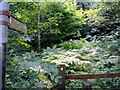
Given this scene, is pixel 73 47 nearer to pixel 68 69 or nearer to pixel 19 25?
pixel 68 69

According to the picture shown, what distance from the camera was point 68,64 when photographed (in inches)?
96.4

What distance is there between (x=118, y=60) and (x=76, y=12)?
106 centimetres

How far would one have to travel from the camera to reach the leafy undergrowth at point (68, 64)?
213 centimetres

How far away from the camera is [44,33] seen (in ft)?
10.1

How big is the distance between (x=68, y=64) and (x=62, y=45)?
53cm

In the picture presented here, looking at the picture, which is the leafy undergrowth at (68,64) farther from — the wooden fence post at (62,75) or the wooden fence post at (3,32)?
the wooden fence post at (3,32)

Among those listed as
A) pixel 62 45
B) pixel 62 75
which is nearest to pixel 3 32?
pixel 62 75

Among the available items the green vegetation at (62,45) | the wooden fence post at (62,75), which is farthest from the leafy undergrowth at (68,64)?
the wooden fence post at (62,75)

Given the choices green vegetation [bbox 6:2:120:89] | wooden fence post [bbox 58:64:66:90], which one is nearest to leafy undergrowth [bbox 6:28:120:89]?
green vegetation [bbox 6:2:120:89]

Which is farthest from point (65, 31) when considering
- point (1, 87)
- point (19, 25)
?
point (1, 87)

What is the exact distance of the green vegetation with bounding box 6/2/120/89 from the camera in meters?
2.20

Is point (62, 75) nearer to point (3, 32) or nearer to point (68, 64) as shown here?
point (68, 64)

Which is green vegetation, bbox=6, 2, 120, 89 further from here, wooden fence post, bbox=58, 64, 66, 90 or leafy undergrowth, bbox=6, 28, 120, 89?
wooden fence post, bbox=58, 64, 66, 90

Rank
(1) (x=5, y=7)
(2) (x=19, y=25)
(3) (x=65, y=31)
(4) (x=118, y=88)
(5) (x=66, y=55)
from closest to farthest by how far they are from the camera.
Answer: (1) (x=5, y=7)
(2) (x=19, y=25)
(4) (x=118, y=88)
(5) (x=66, y=55)
(3) (x=65, y=31)
